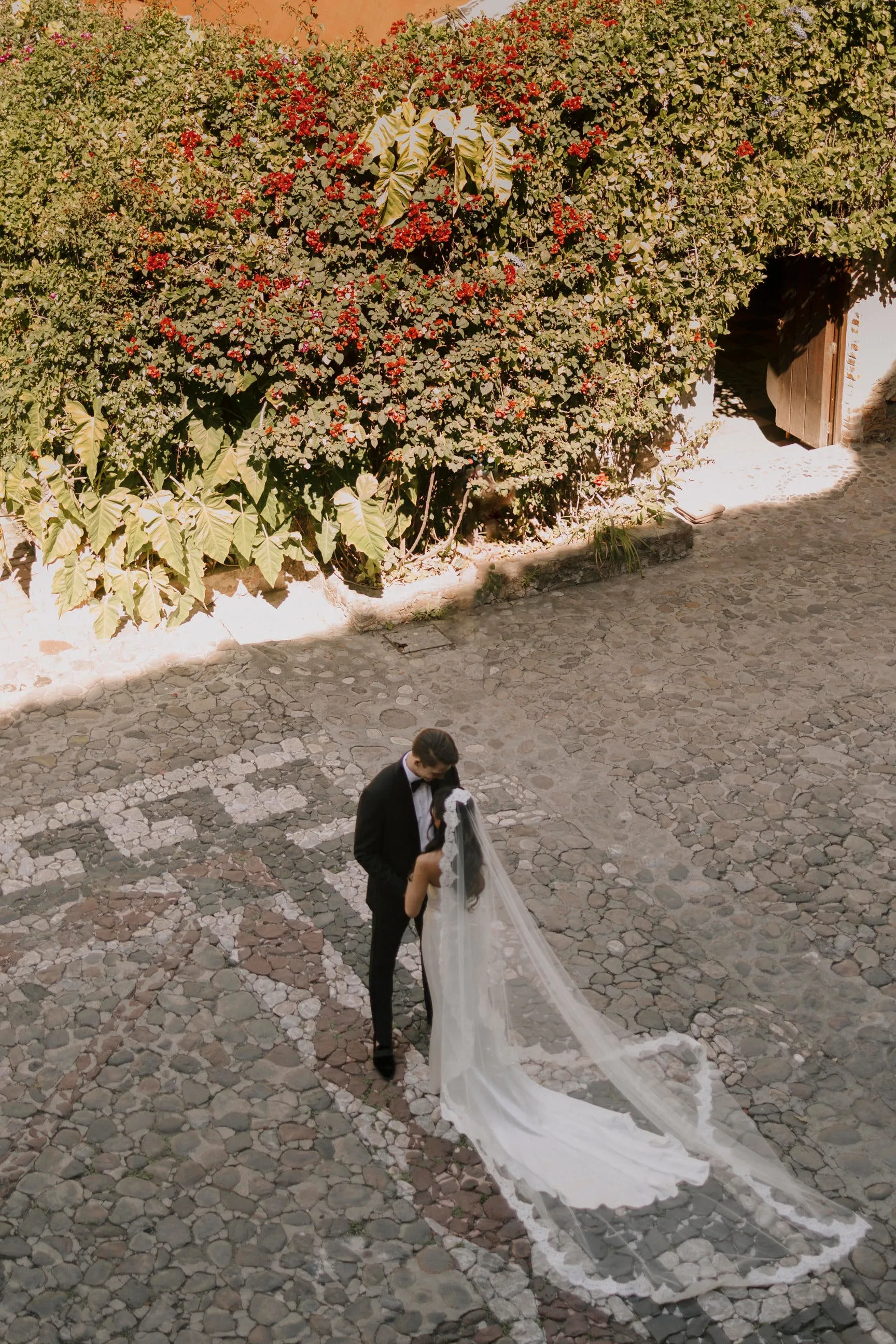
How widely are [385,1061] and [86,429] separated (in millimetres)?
4506

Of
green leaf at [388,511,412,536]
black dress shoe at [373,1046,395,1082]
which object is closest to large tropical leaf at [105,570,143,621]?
green leaf at [388,511,412,536]

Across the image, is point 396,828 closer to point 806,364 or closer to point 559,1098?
point 559,1098

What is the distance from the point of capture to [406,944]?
549cm

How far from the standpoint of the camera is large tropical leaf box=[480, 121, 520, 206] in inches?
311

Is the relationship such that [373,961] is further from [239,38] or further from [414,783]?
[239,38]

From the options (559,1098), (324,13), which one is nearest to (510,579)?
(559,1098)

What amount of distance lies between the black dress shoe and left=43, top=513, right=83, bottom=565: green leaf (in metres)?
4.33

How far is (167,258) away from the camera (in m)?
7.34

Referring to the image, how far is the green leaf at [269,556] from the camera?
808 cm

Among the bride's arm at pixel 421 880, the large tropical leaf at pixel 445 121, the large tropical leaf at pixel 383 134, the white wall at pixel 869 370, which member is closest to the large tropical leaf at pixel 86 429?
the large tropical leaf at pixel 383 134

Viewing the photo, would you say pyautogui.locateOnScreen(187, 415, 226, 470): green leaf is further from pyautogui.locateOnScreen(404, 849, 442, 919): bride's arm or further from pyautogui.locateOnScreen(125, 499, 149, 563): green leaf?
pyautogui.locateOnScreen(404, 849, 442, 919): bride's arm

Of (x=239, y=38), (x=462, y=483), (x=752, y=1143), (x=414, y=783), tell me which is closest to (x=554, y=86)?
(x=239, y=38)

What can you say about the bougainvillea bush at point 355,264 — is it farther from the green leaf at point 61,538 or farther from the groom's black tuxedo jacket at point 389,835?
the groom's black tuxedo jacket at point 389,835

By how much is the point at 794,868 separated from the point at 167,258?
187 inches
